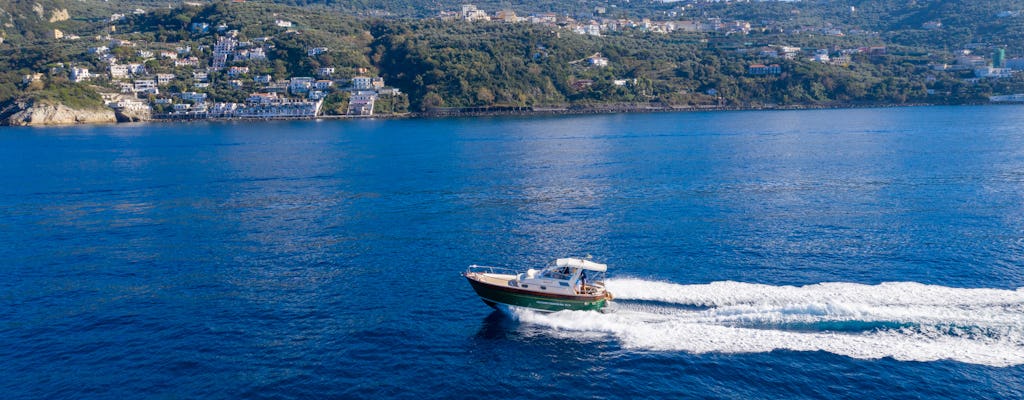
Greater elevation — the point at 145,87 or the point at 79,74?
the point at 79,74

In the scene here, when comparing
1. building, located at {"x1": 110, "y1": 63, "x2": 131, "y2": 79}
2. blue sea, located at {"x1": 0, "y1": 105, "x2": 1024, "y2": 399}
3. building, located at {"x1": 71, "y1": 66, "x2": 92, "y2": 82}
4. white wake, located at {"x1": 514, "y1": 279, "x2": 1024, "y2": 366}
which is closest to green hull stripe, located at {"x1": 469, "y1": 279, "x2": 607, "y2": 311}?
white wake, located at {"x1": 514, "y1": 279, "x2": 1024, "y2": 366}

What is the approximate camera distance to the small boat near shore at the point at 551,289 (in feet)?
107

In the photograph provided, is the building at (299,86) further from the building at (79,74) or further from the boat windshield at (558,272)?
the boat windshield at (558,272)

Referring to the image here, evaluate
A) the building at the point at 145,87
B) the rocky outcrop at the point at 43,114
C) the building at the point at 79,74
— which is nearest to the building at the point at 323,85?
the building at the point at 145,87

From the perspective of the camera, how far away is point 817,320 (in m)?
30.4

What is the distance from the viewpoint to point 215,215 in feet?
184

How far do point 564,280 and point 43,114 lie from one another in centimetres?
17620

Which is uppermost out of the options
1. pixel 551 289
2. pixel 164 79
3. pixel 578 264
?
pixel 164 79

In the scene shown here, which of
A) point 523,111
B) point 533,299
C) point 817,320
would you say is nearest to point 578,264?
point 533,299

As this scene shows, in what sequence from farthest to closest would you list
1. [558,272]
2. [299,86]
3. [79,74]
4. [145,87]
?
[299,86]
[145,87]
[79,74]
[558,272]

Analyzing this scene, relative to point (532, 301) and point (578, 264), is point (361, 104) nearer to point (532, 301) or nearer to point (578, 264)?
point (532, 301)

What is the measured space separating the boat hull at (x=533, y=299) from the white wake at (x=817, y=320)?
1.32 feet

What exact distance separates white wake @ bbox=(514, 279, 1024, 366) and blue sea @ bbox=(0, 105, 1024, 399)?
12cm

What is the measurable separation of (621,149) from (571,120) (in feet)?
226
